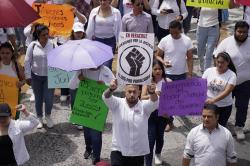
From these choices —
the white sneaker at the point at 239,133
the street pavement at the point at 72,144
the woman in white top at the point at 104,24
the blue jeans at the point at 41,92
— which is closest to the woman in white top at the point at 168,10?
the woman in white top at the point at 104,24

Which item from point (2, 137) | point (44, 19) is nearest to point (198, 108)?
point (2, 137)

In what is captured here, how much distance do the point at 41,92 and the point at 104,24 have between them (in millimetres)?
1703

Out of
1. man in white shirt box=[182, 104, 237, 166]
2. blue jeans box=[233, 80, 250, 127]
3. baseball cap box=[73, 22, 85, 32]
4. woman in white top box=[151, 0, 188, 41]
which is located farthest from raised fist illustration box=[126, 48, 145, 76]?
woman in white top box=[151, 0, 188, 41]

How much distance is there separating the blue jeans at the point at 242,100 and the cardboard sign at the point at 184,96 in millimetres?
1411

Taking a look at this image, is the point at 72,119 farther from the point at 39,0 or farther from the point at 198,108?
the point at 39,0

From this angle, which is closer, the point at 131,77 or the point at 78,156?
the point at 131,77

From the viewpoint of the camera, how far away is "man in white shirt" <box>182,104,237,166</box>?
5.48m

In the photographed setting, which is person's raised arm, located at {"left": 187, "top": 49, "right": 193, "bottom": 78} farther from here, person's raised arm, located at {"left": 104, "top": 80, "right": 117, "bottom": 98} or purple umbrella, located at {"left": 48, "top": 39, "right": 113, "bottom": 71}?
person's raised arm, located at {"left": 104, "top": 80, "right": 117, "bottom": 98}

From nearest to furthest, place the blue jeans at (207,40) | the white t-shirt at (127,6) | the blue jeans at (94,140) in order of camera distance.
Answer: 1. the blue jeans at (94,140)
2. the blue jeans at (207,40)
3. the white t-shirt at (127,6)

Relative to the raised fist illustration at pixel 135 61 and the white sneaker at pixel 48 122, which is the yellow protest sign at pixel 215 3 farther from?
the raised fist illustration at pixel 135 61

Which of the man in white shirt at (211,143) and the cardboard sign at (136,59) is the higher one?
the cardboard sign at (136,59)

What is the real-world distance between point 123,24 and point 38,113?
2.25 meters

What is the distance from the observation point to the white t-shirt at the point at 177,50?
8202mm

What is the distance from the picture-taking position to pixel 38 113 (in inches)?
334
